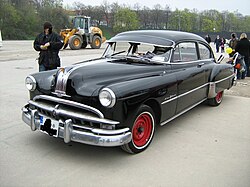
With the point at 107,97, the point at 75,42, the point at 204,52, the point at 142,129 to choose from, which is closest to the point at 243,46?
the point at 204,52

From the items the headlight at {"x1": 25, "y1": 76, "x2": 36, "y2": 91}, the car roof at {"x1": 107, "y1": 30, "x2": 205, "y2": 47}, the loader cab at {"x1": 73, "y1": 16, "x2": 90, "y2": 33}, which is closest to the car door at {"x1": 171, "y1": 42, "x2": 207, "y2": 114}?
the car roof at {"x1": 107, "y1": 30, "x2": 205, "y2": 47}

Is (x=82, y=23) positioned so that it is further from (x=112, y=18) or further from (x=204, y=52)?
(x=112, y=18)

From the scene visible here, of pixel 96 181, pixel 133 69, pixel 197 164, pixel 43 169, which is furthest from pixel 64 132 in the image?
pixel 197 164

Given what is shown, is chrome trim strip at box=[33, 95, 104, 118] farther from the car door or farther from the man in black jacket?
the man in black jacket

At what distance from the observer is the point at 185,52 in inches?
190

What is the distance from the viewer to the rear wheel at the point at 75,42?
70.8 ft

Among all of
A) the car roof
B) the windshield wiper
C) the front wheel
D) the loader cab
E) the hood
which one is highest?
the loader cab

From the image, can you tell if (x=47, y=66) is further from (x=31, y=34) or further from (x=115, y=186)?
(x=31, y=34)

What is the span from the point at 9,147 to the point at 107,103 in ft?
5.43

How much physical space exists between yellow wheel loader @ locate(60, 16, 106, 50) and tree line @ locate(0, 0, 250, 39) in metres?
38.1

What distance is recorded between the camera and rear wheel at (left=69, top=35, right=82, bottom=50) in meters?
21.6

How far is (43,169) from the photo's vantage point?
124 inches

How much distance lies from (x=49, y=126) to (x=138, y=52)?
205 cm

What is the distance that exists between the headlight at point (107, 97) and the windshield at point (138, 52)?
1364mm
